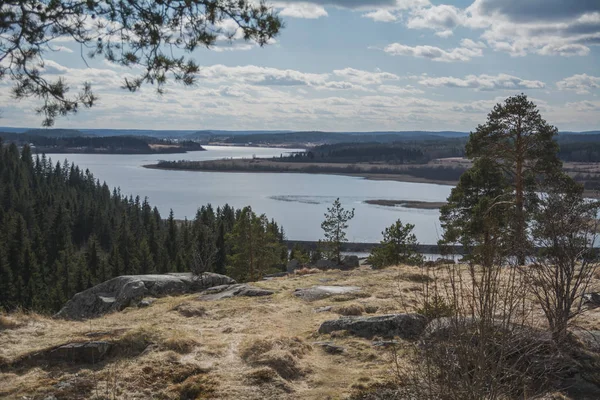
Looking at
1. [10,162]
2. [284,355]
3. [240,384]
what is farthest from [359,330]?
[10,162]

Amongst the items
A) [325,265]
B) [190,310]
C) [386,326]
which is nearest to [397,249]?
[325,265]

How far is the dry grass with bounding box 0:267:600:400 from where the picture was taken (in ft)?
23.0

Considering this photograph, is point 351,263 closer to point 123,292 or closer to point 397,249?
point 397,249

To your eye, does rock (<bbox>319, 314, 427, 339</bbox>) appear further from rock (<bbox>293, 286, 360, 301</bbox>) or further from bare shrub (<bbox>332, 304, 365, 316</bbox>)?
rock (<bbox>293, 286, 360, 301</bbox>)

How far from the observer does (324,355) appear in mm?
8641

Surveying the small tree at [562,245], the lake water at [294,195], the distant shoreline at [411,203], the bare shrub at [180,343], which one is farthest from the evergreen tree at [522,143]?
the distant shoreline at [411,203]

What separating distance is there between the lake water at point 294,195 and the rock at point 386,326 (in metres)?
66.0

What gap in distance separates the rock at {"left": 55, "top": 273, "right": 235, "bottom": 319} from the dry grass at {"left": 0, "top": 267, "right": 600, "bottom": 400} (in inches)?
138

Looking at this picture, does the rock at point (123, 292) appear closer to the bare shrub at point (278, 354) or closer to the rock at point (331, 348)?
the bare shrub at point (278, 354)

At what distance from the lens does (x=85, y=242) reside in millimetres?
95438

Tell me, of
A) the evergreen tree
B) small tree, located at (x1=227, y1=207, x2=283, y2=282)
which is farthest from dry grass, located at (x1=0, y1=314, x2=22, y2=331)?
small tree, located at (x1=227, y1=207, x2=283, y2=282)

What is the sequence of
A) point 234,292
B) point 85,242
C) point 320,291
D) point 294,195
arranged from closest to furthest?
point 320,291
point 234,292
point 85,242
point 294,195

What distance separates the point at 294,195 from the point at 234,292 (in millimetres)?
115396

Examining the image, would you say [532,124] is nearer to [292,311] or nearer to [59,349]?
[292,311]
